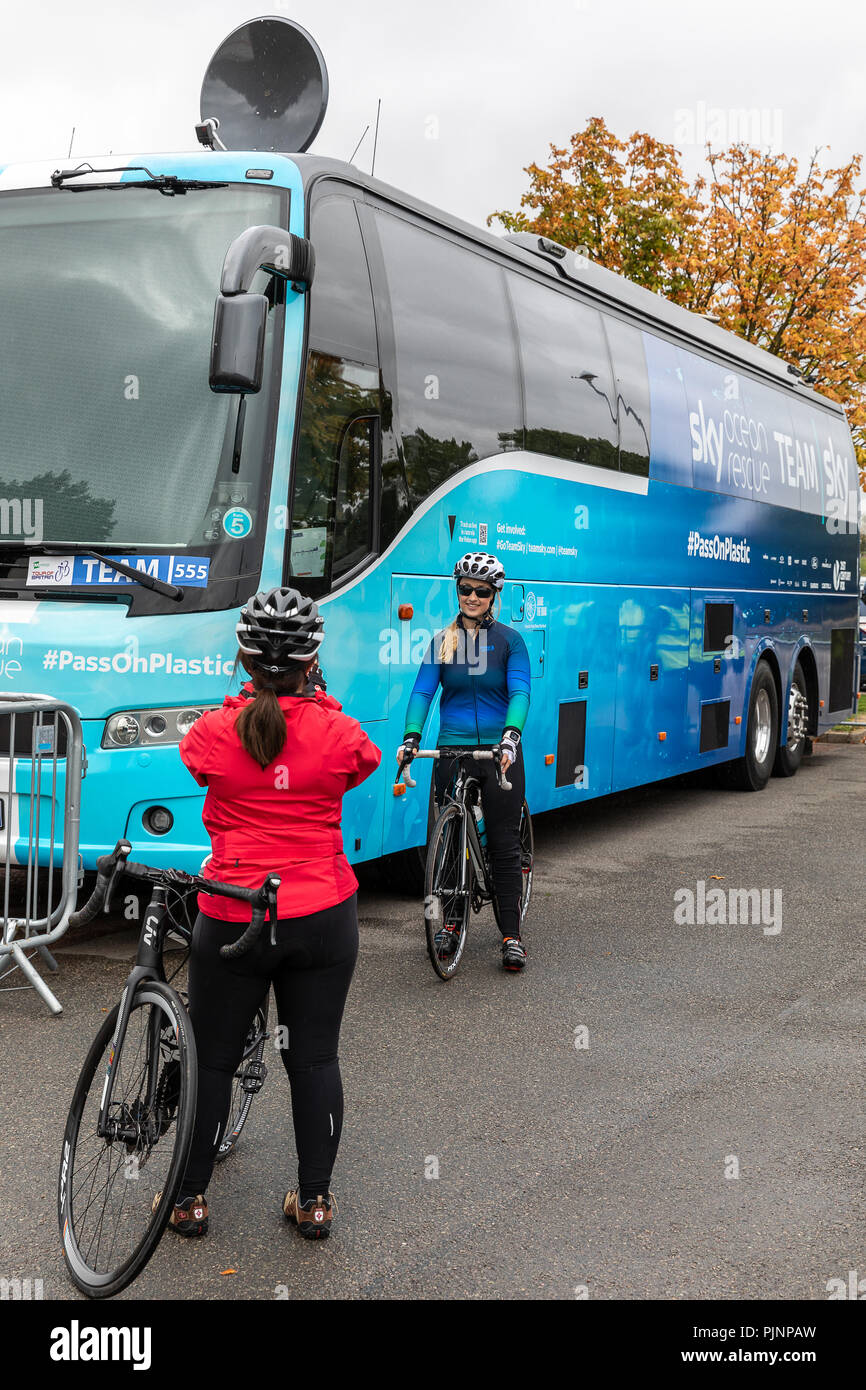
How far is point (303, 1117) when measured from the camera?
155 inches

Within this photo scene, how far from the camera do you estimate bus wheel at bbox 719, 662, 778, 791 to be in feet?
46.7

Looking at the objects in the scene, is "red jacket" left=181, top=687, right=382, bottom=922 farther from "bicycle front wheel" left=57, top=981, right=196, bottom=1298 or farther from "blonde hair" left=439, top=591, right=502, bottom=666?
"blonde hair" left=439, top=591, right=502, bottom=666

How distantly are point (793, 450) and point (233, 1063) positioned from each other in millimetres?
12814

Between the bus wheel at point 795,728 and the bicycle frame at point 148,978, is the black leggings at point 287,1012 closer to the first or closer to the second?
the bicycle frame at point 148,978

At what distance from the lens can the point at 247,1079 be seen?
14.0ft

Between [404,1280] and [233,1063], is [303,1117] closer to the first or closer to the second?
[233,1063]

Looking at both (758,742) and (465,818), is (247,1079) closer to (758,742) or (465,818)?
(465,818)

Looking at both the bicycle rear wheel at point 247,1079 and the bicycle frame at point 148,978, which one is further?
the bicycle rear wheel at point 247,1079

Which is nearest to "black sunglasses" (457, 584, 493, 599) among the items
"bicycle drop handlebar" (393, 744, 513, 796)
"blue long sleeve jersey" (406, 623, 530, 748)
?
"blue long sleeve jersey" (406, 623, 530, 748)

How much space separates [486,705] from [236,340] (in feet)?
6.71

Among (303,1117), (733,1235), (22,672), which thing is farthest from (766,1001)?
(22,672)

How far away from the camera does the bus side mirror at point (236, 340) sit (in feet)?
19.9

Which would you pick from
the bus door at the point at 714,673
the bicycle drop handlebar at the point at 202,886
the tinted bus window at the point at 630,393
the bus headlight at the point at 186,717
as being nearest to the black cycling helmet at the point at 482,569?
the bus headlight at the point at 186,717

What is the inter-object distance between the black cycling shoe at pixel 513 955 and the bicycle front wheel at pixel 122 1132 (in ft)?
10.8
